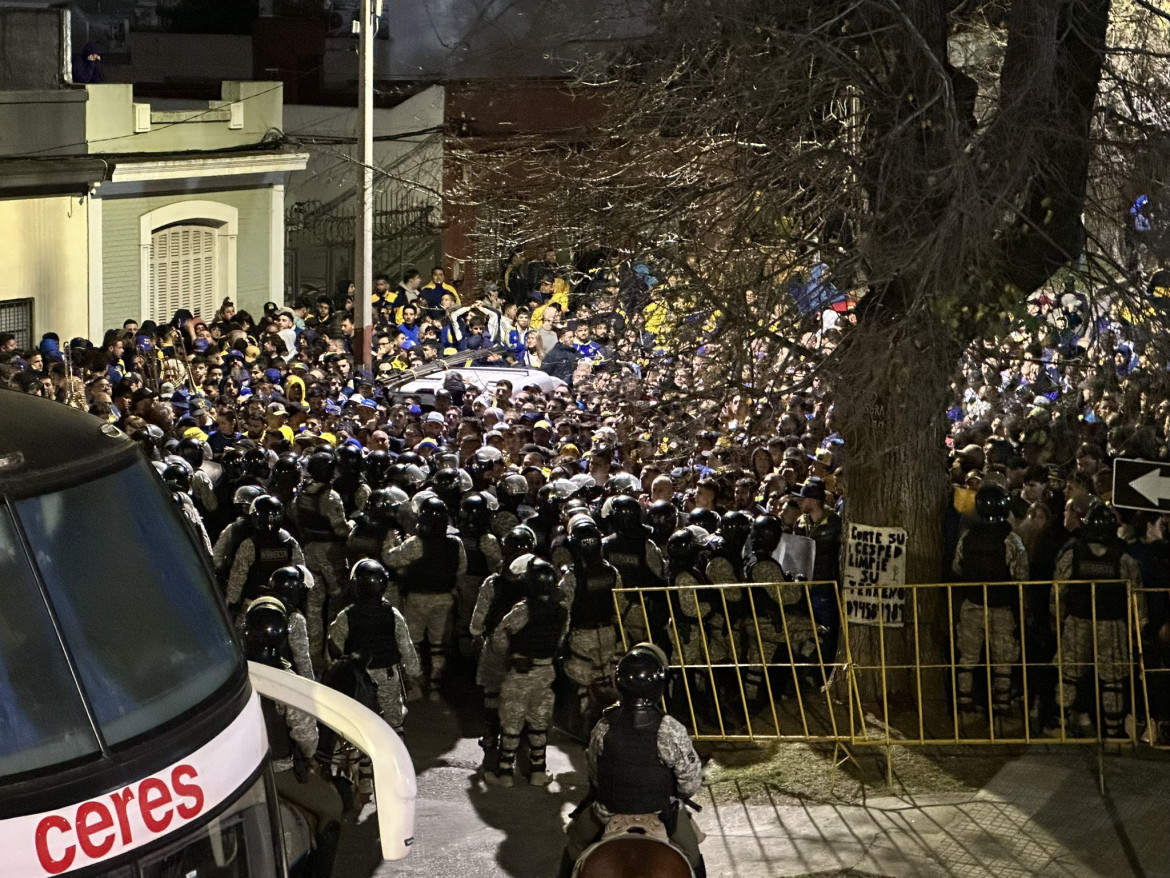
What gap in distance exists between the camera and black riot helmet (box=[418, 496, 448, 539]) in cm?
1186

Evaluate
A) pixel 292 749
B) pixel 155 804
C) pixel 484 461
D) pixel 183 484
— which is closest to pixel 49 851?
pixel 155 804

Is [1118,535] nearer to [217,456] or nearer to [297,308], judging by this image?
[217,456]

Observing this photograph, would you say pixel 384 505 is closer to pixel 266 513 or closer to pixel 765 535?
pixel 266 513

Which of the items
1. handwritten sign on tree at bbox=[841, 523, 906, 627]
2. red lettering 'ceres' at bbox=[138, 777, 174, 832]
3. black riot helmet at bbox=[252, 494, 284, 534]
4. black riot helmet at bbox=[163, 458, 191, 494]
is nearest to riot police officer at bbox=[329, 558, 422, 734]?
black riot helmet at bbox=[252, 494, 284, 534]

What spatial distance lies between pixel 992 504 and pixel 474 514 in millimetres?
3768

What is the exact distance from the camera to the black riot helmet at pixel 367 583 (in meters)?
10.1

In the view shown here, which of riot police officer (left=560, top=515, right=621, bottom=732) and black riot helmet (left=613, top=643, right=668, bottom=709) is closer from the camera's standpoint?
black riot helmet (left=613, top=643, right=668, bottom=709)

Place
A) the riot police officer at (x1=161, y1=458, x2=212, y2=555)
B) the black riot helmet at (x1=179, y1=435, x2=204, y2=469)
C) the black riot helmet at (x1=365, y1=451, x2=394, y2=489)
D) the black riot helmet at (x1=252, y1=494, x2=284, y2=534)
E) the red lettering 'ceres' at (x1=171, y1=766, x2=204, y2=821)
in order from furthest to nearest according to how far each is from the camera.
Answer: the black riot helmet at (x1=365, y1=451, x2=394, y2=489), the black riot helmet at (x1=179, y1=435, x2=204, y2=469), the riot police officer at (x1=161, y1=458, x2=212, y2=555), the black riot helmet at (x1=252, y1=494, x2=284, y2=534), the red lettering 'ceres' at (x1=171, y1=766, x2=204, y2=821)

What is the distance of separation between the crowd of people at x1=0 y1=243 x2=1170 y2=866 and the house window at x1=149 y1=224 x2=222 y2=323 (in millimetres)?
9844

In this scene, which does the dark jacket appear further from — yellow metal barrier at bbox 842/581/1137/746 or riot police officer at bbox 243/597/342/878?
riot police officer at bbox 243/597/342/878

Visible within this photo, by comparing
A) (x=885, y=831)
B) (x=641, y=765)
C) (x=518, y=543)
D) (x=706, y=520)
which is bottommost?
(x=885, y=831)

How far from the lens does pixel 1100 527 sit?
1050 cm

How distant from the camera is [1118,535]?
35.8ft

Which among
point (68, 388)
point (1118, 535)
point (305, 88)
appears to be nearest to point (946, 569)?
point (1118, 535)
